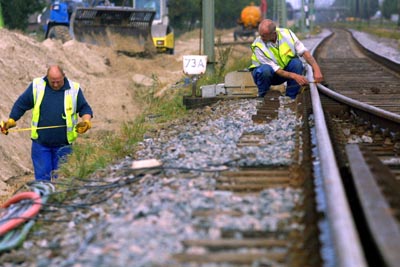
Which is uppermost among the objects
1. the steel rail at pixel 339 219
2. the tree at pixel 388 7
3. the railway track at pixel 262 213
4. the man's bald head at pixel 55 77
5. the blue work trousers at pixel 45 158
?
the man's bald head at pixel 55 77

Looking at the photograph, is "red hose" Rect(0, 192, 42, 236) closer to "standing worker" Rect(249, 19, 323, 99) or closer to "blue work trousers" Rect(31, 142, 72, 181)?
"blue work trousers" Rect(31, 142, 72, 181)

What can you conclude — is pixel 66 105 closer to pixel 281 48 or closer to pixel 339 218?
pixel 281 48

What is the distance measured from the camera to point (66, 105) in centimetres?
772

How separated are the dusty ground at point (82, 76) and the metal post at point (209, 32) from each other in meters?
1.83

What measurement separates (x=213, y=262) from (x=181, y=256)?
0.17 meters

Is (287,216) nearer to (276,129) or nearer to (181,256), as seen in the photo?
(181,256)

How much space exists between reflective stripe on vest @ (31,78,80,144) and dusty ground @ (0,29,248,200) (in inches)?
103

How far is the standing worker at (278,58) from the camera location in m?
10.1

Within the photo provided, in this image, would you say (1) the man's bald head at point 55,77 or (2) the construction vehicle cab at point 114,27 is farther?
(2) the construction vehicle cab at point 114,27

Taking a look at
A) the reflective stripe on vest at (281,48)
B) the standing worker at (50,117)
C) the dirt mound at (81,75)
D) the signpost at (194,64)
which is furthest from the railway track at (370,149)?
the dirt mound at (81,75)

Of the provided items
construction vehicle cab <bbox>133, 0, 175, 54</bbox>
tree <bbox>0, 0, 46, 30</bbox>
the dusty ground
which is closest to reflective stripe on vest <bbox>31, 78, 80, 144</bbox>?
the dusty ground

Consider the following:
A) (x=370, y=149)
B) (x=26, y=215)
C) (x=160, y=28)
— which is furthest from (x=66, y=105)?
(x=160, y=28)

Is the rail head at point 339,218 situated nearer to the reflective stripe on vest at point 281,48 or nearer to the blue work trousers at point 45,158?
the blue work trousers at point 45,158

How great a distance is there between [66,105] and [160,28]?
17865 mm
